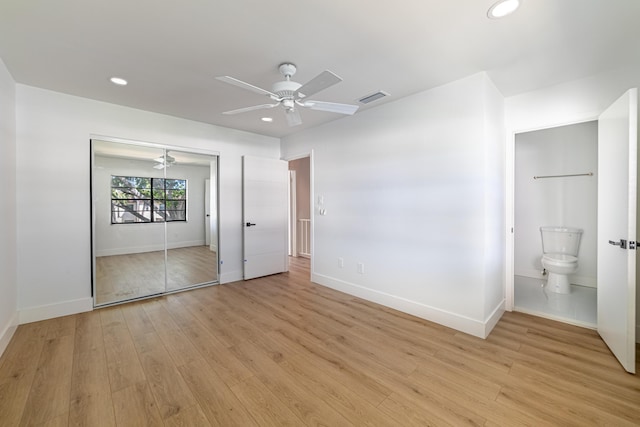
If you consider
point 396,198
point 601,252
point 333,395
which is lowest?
point 333,395

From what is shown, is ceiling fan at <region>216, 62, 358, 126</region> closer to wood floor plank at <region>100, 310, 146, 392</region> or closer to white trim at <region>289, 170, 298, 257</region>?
wood floor plank at <region>100, 310, 146, 392</region>

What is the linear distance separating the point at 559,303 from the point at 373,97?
3514 millimetres

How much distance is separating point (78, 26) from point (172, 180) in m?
2.32

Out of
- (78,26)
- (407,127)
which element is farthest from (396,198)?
(78,26)

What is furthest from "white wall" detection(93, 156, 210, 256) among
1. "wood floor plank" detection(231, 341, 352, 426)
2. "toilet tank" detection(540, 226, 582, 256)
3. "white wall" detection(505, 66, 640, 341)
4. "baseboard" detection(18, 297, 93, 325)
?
"toilet tank" detection(540, 226, 582, 256)

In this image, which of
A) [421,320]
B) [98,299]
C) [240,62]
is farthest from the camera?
[98,299]

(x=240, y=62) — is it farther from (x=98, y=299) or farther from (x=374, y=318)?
(x=98, y=299)

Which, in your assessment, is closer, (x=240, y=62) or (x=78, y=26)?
(x=78, y=26)

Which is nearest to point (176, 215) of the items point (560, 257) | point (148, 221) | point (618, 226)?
point (148, 221)

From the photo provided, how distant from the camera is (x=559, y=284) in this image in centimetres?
367

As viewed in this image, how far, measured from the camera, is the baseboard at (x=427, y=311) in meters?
2.62

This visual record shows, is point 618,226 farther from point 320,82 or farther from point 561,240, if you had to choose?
point 320,82

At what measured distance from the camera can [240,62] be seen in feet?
7.78

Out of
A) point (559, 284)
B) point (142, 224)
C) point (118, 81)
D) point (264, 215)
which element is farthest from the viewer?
point (264, 215)
